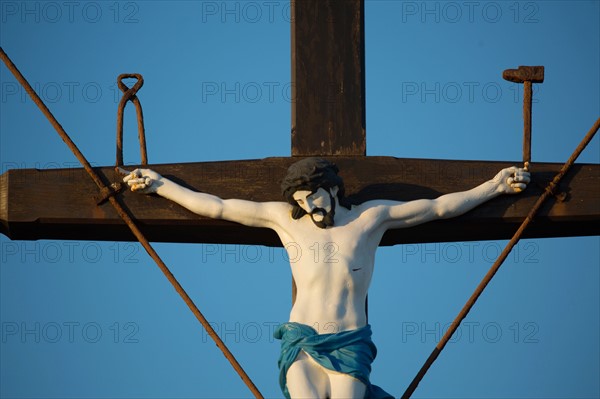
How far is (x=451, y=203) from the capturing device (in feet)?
26.4

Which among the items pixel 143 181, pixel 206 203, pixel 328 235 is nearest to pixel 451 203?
pixel 328 235

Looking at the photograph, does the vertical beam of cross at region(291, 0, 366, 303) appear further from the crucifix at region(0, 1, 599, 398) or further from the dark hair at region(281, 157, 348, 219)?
the dark hair at region(281, 157, 348, 219)

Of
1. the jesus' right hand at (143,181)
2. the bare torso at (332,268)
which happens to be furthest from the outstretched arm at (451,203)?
the jesus' right hand at (143,181)

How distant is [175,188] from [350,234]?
739 mm

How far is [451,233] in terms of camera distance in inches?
325

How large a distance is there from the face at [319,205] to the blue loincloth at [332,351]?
17.4 inches

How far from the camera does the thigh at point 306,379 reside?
7.53 metres

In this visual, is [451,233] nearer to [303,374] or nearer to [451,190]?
[451,190]

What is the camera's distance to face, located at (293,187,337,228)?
7.82m

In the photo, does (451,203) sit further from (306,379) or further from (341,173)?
(306,379)

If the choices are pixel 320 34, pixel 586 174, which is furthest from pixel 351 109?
pixel 586 174

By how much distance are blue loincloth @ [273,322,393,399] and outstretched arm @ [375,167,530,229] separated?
0.56 meters

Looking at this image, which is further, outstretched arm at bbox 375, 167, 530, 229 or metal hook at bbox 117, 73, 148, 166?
metal hook at bbox 117, 73, 148, 166

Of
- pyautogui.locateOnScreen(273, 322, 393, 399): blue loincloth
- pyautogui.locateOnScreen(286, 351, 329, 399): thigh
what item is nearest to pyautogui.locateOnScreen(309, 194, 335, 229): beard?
pyautogui.locateOnScreen(273, 322, 393, 399): blue loincloth
